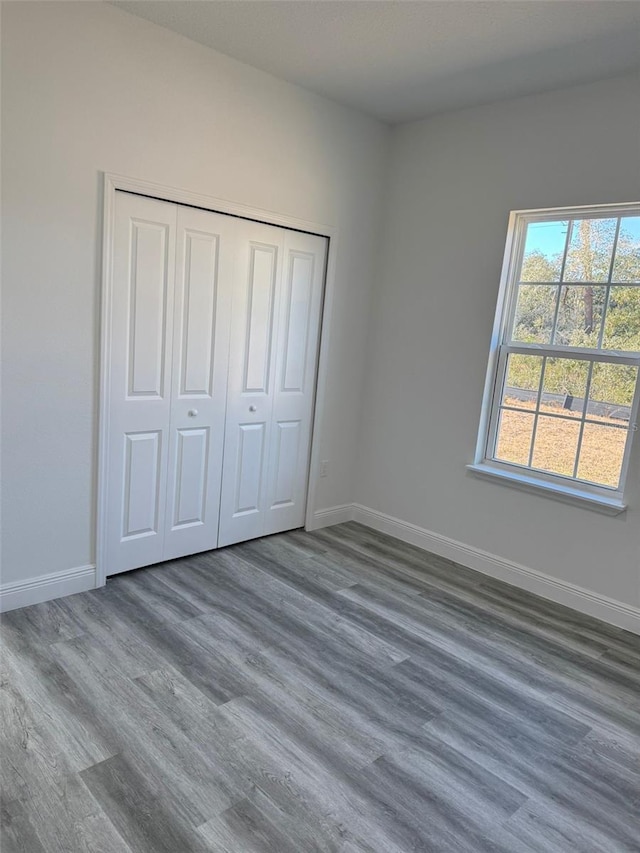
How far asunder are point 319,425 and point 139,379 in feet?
4.44

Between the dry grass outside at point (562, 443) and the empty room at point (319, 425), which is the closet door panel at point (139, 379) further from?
the dry grass outside at point (562, 443)

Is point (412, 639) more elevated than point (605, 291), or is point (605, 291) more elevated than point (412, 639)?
point (605, 291)

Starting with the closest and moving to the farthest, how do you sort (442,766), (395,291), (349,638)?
(442,766)
(349,638)
(395,291)

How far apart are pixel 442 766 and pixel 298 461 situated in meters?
2.21

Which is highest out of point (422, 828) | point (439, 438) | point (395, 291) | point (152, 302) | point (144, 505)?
point (395, 291)

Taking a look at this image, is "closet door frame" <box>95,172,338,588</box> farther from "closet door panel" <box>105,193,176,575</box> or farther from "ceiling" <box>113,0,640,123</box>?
"ceiling" <box>113,0,640,123</box>

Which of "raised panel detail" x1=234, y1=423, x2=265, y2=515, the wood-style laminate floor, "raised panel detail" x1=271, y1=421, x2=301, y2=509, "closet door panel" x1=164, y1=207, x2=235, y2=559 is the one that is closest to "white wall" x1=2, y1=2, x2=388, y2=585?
"closet door panel" x1=164, y1=207, x2=235, y2=559

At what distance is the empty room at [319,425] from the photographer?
75.0 inches

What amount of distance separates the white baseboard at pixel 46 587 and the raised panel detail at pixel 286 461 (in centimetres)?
127

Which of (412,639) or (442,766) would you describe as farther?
(412,639)

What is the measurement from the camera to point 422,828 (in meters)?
1.71

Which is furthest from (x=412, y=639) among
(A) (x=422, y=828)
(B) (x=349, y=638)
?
(A) (x=422, y=828)

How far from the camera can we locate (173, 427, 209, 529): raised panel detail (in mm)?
3240

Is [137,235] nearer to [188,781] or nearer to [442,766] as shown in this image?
[188,781]
